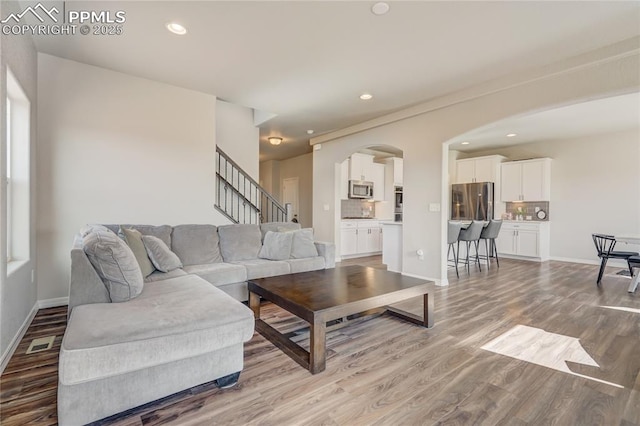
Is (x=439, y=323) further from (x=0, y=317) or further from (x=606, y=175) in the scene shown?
(x=606, y=175)

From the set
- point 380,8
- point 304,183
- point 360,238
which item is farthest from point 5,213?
point 304,183

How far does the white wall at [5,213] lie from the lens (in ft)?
6.73

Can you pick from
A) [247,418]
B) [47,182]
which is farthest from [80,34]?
[247,418]

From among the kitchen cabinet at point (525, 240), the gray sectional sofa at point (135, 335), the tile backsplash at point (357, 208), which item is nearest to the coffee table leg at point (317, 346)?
the gray sectional sofa at point (135, 335)

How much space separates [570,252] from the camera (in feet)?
21.4

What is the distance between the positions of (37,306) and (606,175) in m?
9.57

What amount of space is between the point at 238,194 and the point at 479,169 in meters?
5.95

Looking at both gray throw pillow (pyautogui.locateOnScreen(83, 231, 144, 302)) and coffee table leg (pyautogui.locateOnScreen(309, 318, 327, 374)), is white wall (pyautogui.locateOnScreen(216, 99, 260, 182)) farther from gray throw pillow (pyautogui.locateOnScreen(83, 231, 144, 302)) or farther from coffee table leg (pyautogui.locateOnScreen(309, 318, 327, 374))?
coffee table leg (pyautogui.locateOnScreen(309, 318, 327, 374))

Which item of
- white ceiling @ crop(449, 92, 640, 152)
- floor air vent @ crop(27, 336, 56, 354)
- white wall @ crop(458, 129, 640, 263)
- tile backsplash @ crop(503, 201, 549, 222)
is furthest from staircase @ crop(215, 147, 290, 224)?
white wall @ crop(458, 129, 640, 263)

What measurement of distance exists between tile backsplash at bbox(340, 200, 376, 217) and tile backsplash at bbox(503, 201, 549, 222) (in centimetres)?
331

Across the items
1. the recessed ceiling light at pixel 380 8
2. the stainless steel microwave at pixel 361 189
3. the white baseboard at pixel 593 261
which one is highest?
the recessed ceiling light at pixel 380 8

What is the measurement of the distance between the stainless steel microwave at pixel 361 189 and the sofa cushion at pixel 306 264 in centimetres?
360

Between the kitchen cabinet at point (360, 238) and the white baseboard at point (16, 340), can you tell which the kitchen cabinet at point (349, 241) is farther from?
the white baseboard at point (16, 340)

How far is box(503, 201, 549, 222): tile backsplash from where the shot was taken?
6.92 m
